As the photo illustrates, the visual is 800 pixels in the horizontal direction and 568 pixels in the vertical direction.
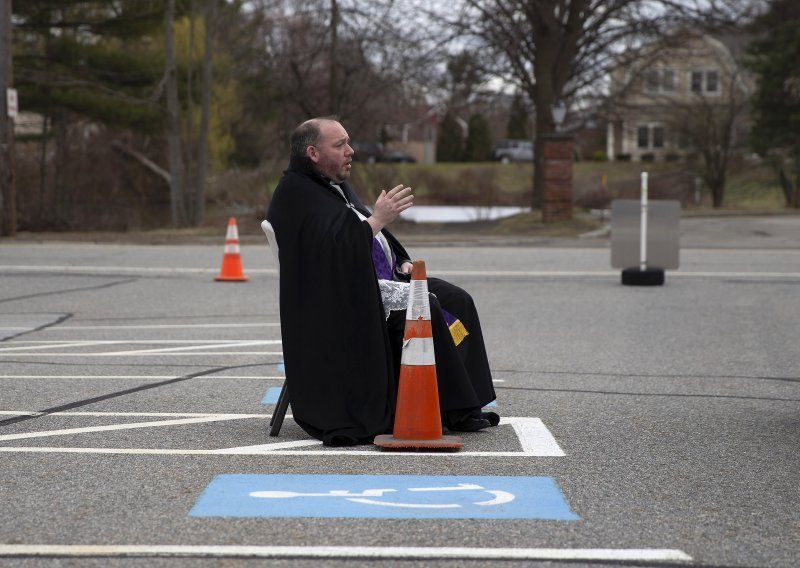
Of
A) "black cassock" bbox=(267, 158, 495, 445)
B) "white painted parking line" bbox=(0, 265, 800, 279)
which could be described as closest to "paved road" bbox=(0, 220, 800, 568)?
"black cassock" bbox=(267, 158, 495, 445)

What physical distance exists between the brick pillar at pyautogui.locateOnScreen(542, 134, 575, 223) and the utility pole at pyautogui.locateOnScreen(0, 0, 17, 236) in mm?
11455

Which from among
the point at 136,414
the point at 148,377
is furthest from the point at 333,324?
the point at 148,377

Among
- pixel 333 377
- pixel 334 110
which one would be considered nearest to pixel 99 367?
pixel 333 377

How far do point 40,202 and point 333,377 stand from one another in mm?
31360

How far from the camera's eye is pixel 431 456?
6090 millimetres

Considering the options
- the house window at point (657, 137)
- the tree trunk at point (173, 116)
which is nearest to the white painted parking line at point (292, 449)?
the tree trunk at point (173, 116)

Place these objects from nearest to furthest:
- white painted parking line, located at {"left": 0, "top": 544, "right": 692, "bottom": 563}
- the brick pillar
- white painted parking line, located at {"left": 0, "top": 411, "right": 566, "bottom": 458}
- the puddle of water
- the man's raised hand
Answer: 1. white painted parking line, located at {"left": 0, "top": 544, "right": 692, "bottom": 563}
2. white painted parking line, located at {"left": 0, "top": 411, "right": 566, "bottom": 458}
3. the man's raised hand
4. the brick pillar
5. the puddle of water

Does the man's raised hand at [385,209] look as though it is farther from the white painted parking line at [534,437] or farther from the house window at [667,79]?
the house window at [667,79]

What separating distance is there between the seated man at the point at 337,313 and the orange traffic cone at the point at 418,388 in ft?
0.56

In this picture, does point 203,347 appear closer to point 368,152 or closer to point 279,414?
point 279,414

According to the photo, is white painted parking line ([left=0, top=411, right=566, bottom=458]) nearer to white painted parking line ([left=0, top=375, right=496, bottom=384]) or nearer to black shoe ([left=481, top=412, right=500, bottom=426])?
black shoe ([left=481, top=412, right=500, bottom=426])

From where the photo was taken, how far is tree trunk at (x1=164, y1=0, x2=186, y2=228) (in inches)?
1318

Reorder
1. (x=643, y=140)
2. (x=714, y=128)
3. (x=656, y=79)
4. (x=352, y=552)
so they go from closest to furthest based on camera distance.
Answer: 1. (x=352, y=552)
2. (x=656, y=79)
3. (x=714, y=128)
4. (x=643, y=140)

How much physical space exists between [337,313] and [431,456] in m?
0.84
